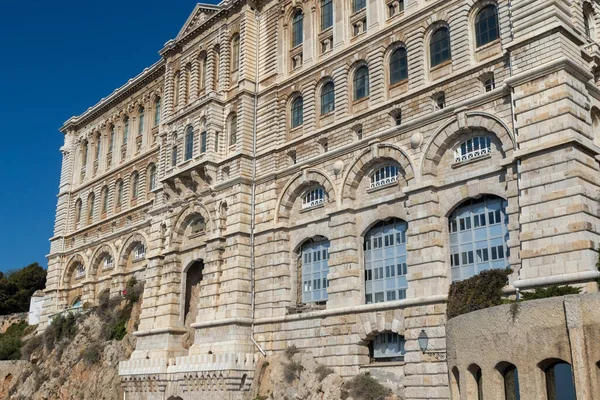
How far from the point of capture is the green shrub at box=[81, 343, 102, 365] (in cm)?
4297

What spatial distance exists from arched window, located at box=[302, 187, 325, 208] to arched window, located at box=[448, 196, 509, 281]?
741 centimetres

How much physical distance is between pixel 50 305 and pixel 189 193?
21654mm

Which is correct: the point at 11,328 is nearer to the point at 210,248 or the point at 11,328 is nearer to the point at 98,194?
the point at 98,194

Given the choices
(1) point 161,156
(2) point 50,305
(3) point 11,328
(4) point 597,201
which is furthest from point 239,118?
(3) point 11,328

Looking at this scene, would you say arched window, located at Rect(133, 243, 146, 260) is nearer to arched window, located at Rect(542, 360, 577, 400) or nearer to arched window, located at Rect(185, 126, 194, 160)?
arched window, located at Rect(185, 126, 194, 160)

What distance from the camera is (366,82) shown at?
32.5m

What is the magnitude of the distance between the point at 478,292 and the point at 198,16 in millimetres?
25982

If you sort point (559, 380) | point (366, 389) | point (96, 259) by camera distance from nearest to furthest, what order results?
point (559, 380) → point (366, 389) → point (96, 259)

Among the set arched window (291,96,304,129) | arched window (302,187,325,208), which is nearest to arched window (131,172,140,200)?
arched window (291,96,304,129)

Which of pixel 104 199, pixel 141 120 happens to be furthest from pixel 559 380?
pixel 104 199

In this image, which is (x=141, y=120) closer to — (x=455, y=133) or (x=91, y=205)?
(x=91, y=205)

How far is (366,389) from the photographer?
89.9 ft

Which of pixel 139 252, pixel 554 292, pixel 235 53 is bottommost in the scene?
pixel 554 292

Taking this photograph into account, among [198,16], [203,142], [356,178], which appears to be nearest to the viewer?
[356,178]
